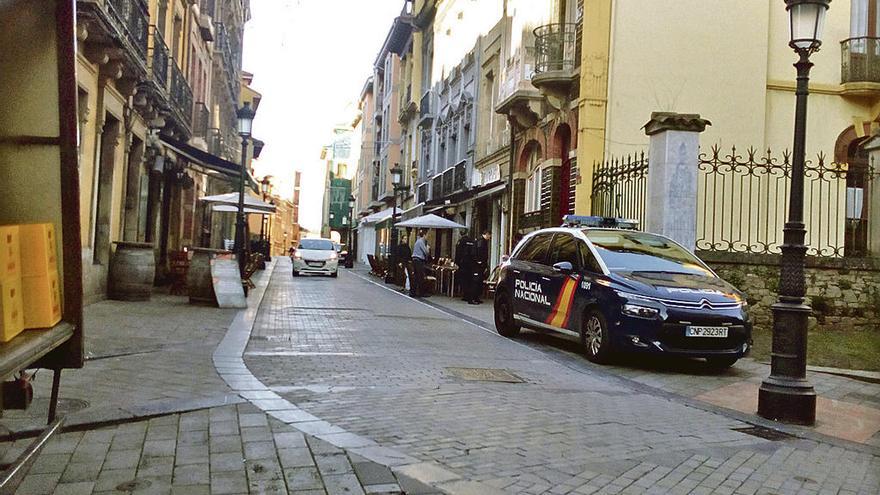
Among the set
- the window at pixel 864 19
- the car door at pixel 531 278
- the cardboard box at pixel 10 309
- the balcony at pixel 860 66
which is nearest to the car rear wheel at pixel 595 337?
the car door at pixel 531 278

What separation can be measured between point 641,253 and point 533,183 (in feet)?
40.4

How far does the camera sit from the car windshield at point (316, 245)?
99.3ft

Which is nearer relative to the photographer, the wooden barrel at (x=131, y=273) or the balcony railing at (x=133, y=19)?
the balcony railing at (x=133, y=19)

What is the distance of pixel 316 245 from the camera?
101 feet

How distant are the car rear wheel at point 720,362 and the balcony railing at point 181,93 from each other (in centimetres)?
1516

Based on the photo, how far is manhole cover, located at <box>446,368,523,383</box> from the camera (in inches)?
309

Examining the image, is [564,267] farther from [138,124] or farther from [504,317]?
[138,124]

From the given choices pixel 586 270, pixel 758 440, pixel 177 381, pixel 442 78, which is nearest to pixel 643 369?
pixel 586 270

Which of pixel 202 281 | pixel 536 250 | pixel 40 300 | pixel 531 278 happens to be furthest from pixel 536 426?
pixel 202 281

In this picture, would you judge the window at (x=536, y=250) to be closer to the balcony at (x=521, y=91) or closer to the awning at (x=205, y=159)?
the balcony at (x=521, y=91)

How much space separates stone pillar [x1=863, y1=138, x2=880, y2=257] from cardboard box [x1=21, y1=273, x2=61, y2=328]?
12.9m

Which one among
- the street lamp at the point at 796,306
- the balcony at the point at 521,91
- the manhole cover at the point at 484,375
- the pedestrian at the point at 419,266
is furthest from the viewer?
the balcony at the point at 521,91

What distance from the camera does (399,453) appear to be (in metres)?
4.85

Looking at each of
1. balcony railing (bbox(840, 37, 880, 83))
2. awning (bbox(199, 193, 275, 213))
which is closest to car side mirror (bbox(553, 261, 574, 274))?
awning (bbox(199, 193, 275, 213))
